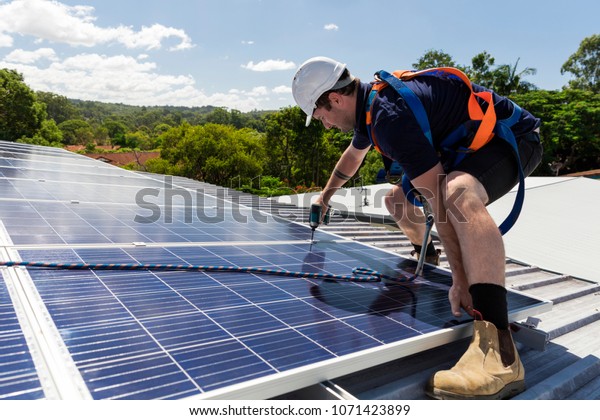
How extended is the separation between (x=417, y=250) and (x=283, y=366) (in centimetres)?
321

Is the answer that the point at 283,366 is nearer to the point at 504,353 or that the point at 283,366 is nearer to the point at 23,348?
the point at 23,348

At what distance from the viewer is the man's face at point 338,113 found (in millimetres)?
3553

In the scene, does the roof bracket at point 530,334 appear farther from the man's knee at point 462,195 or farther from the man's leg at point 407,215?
the man's leg at point 407,215

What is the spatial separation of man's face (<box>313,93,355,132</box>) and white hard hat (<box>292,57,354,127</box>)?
93 mm

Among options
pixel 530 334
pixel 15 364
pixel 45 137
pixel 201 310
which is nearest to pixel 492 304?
pixel 530 334

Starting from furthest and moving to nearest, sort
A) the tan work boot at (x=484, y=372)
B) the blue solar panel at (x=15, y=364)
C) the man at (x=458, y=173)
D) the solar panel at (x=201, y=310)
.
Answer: the man at (x=458, y=173) → the tan work boot at (x=484, y=372) → the solar panel at (x=201, y=310) → the blue solar panel at (x=15, y=364)

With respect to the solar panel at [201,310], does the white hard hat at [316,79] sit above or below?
above

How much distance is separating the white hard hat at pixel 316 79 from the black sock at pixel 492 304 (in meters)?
1.72

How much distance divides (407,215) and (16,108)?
5601cm

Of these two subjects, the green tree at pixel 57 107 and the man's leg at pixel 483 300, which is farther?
the green tree at pixel 57 107

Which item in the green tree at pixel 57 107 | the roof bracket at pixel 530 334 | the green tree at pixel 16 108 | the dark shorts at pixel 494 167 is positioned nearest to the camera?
the dark shorts at pixel 494 167

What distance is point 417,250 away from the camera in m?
5.05

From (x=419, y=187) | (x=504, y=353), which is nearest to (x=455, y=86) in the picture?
(x=419, y=187)

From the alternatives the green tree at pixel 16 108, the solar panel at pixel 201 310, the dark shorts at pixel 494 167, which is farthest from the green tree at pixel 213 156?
the dark shorts at pixel 494 167
